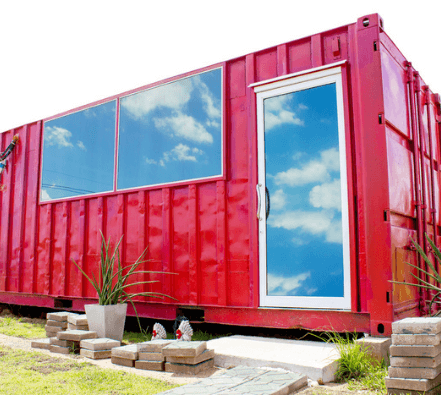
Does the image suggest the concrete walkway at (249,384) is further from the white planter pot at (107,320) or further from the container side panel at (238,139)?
the container side panel at (238,139)

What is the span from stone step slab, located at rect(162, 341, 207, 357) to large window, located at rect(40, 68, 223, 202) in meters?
2.02

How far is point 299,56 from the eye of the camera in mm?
4648

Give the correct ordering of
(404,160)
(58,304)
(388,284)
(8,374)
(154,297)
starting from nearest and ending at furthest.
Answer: (8,374) < (388,284) < (404,160) < (154,297) < (58,304)

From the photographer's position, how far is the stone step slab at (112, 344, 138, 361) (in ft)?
12.6

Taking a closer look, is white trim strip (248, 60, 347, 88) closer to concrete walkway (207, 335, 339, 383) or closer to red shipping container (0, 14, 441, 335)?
red shipping container (0, 14, 441, 335)

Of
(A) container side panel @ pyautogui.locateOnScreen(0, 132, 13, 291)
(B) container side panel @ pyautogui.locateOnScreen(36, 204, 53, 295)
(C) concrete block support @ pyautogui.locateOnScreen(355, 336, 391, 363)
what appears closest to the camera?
(C) concrete block support @ pyautogui.locateOnScreen(355, 336, 391, 363)

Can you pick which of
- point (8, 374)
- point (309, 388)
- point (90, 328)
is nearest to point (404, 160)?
point (309, 388)

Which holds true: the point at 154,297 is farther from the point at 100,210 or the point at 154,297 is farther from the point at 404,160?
the point at 404,160

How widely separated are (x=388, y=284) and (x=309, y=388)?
4.34 ft

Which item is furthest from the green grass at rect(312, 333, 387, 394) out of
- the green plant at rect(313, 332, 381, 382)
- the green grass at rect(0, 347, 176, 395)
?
the green grass at rect(0, 347, 176, 395)

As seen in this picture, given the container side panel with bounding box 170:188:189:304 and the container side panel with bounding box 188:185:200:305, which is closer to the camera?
the container side panel with bounding box 188:185:200:305

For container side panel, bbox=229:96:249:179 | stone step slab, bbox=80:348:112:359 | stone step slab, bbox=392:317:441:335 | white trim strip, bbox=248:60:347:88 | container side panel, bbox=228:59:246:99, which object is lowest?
stone step slab, bbox=80:348:112:359

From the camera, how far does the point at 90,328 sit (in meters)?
4.93

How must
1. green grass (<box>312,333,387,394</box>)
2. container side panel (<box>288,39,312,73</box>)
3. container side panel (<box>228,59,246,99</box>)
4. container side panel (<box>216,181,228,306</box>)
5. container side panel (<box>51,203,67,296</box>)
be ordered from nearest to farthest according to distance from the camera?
1. green grass (<box>312,333,387,394</box>)
2. container side panel (<box>288,39,312,73</box>)
3. container side panel (<box>216,181,228,306</box>)
4. container side panel (<box>228,59,246,99</box>)
5. container side panel (<box>51,203,67,296</box>)
